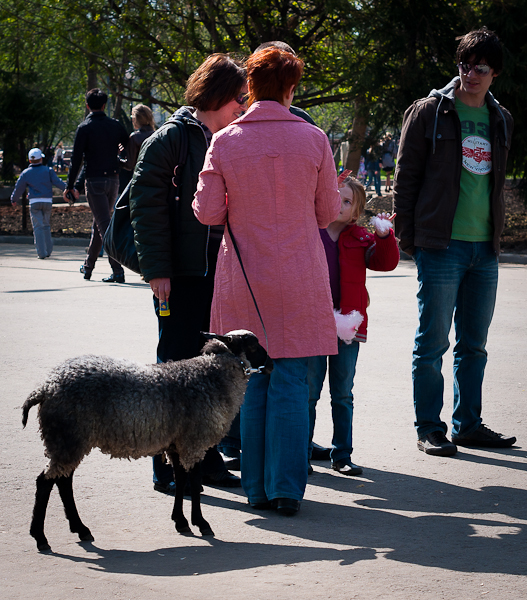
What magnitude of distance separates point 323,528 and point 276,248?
1283 mm

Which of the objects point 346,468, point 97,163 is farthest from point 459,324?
point 97,163

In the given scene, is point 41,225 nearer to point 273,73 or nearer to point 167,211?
point 167,211

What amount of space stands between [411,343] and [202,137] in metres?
4.11

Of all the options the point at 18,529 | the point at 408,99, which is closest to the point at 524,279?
the point at 408,99

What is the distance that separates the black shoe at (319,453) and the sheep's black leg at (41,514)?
1.84 meters

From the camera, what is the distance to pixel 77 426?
353 centimetres

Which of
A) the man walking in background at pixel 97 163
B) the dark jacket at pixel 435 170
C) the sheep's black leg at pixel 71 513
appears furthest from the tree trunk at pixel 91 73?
the sheep's black leg at pixel 71 513

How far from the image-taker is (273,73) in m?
3.99

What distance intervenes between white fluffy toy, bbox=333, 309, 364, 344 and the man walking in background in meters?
7.64

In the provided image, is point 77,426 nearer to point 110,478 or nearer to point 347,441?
point 110,478

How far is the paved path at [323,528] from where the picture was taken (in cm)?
326

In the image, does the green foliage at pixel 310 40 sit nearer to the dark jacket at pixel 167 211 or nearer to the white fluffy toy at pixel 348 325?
the white fluffy toy at pixel 348 325

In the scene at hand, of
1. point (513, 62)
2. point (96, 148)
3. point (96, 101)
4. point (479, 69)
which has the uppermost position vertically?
point (513, 62)

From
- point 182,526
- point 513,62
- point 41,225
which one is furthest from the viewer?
point 41,225
